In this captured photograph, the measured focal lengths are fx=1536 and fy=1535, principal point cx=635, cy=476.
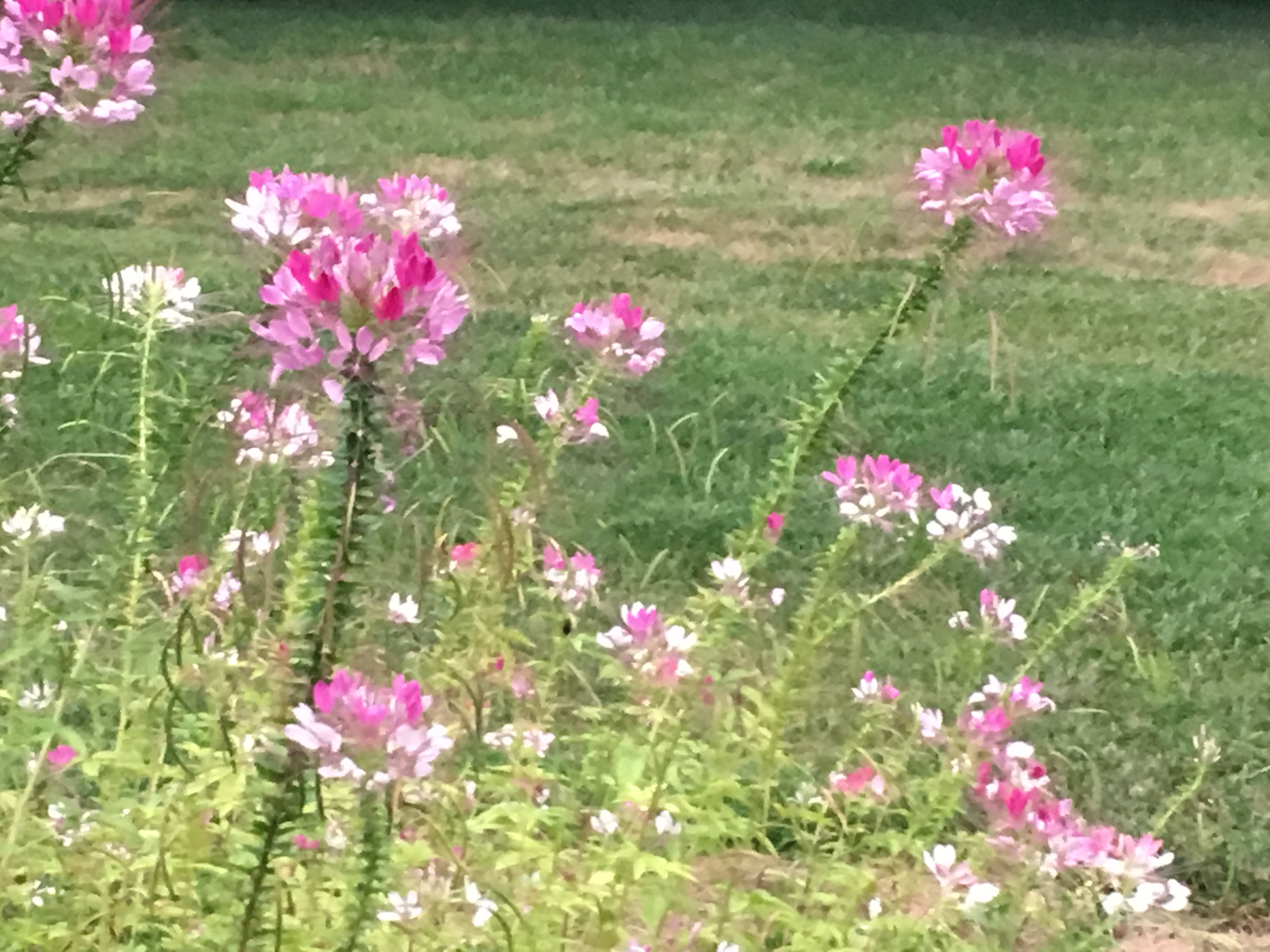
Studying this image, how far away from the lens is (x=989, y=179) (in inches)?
49.0

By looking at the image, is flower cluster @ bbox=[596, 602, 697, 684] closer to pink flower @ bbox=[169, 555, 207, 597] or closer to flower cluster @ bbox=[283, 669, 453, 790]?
pink flower @ bbox=[169, 555, 207, 597]

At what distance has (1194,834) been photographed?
2184mm

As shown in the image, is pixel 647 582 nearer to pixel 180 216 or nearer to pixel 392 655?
pixel 392 655

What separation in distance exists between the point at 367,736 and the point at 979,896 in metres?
0.66

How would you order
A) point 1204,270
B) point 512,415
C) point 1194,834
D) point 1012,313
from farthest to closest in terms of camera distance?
point 1204,270, point 1012,313, point 1194,834, point 512,415

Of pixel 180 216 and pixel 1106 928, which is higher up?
pixel 1106 928

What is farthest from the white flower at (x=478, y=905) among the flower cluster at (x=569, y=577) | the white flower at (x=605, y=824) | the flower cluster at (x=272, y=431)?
the flower cluster at (x=569, y=577)

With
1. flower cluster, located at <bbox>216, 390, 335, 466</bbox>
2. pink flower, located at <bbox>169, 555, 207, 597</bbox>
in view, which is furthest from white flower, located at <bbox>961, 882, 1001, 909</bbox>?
pink flower, located at <bbox>169, 555, 207, 597</bbox>

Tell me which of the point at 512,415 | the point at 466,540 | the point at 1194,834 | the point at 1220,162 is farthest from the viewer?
the point at 1220,162

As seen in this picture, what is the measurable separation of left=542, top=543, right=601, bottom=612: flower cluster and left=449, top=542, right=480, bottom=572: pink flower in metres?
0.13

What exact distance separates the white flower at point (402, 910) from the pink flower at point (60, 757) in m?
0.38

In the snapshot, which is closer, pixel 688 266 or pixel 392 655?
pixel 392 655

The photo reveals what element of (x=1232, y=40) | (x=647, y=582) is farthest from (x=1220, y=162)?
(x=647, y=582)

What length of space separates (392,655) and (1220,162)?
5.91 meters
